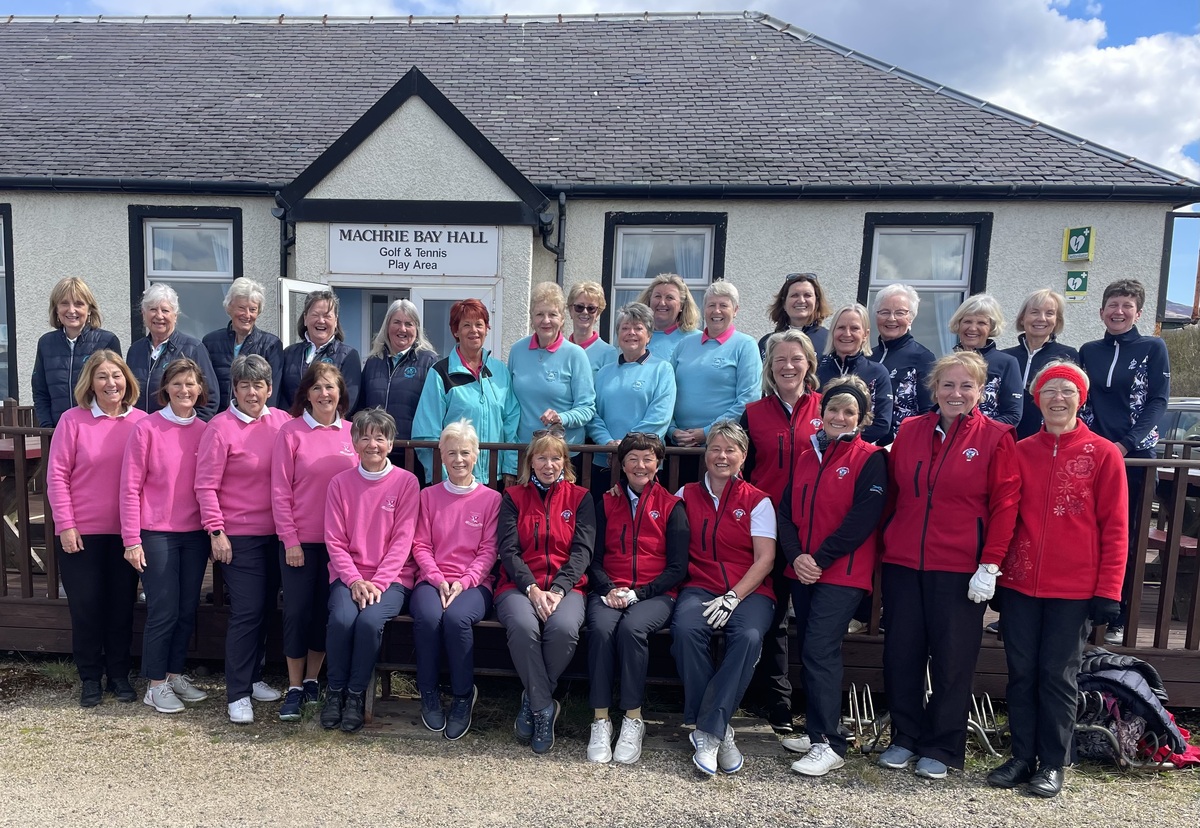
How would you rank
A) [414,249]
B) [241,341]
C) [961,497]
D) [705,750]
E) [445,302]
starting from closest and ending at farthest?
[961,497] → [705,750] → [241,341] → [414,249] → [445,302]

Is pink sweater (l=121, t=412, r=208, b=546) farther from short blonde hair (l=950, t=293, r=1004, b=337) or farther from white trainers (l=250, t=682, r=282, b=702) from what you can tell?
short blonde hair (l=950, t=293, r=1004, b=337)

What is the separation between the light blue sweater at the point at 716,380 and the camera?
396 cm

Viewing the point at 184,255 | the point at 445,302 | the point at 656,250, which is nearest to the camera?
the point at 445,302

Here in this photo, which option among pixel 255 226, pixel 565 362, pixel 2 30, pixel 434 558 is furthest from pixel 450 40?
pixel 434 558

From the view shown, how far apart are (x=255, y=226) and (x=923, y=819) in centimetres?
835

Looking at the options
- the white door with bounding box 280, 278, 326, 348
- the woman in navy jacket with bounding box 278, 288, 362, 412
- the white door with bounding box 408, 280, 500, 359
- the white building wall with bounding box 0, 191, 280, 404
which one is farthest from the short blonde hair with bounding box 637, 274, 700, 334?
the white building wall with bounding box 0, 191, 280, 404

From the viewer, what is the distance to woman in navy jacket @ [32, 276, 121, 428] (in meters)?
4.12

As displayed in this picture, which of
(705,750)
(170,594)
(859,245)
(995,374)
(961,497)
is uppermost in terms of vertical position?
(859,245)

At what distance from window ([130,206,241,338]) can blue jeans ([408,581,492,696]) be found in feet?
21.4

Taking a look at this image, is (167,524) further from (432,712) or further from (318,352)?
(432,712)

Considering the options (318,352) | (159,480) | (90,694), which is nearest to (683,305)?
(318,352)

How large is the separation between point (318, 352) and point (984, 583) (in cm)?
345

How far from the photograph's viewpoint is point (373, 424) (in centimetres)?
347

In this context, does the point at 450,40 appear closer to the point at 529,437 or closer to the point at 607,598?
the point at 529,437
